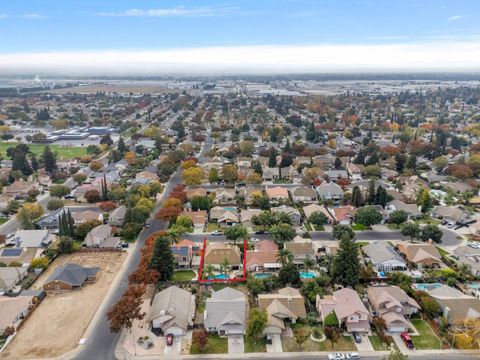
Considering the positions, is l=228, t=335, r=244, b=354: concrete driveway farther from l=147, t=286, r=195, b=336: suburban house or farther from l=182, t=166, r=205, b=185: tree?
l=182, t=166, r=205, b=185: tree

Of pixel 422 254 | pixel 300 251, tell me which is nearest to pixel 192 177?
pixel 300 251

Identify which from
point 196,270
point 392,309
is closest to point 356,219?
point 392,309

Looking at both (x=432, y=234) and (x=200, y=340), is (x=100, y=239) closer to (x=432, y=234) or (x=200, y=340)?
(x=200, y=340)

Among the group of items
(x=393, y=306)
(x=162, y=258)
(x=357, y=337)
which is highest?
(x=162, y=258)

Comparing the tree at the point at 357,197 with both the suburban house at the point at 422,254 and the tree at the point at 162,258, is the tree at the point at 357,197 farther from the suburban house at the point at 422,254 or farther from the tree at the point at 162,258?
the tree at the point at 162,258

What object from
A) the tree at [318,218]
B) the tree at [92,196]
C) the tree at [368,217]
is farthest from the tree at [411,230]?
the tree at [92,196]
